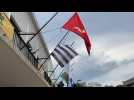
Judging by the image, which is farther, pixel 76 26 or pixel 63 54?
pixel 63 54

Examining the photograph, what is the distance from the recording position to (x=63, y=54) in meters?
16.5

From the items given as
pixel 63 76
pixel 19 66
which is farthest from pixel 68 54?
pixel 63 76

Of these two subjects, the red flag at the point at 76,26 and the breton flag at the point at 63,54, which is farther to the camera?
the breton flag at the point at 63,54

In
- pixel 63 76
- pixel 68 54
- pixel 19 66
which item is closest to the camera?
pixel 19 66

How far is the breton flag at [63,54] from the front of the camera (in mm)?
15531

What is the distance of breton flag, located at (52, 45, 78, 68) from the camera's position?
15.5 meters

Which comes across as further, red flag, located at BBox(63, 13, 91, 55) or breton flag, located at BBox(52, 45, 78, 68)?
breton flag, located at BBox(52, 45, 78, 68)
